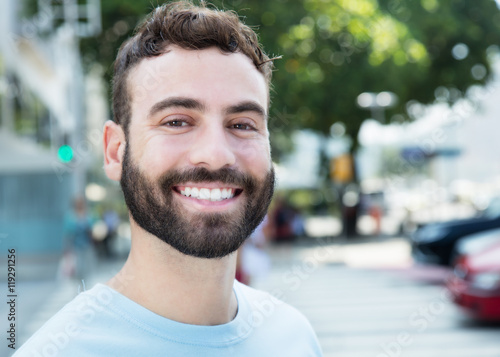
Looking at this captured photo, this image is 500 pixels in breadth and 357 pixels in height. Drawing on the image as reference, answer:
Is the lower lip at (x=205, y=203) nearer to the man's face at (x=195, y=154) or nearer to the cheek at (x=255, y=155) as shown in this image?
the man's face at (x=195, y=154)

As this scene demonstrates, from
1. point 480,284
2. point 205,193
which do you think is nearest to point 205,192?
point 205,193

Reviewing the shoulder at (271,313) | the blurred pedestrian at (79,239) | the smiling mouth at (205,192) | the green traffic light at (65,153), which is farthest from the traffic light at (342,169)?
the smiling mouth at (205,192)

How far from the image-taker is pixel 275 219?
22031mm

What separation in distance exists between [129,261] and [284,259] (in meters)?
15.9

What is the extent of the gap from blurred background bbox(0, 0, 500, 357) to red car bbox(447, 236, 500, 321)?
2cm

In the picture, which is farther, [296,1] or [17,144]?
[17,144]

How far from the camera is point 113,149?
175cm

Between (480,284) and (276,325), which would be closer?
(276,325)

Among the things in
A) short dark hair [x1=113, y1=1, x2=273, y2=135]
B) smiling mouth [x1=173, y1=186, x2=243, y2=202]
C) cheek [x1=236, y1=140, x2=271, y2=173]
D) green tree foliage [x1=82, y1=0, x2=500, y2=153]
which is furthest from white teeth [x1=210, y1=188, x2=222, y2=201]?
green tree foliage [x1=82, y1=0, x2=500, y2=153]

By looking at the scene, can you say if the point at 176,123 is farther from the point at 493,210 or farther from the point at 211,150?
the point at 493,210

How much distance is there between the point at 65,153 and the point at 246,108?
10378 mm

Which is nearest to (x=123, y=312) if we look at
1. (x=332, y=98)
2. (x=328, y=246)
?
(x=332, y=98)

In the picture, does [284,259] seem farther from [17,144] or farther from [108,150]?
[108,150]

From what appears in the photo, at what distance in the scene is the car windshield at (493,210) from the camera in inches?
536
